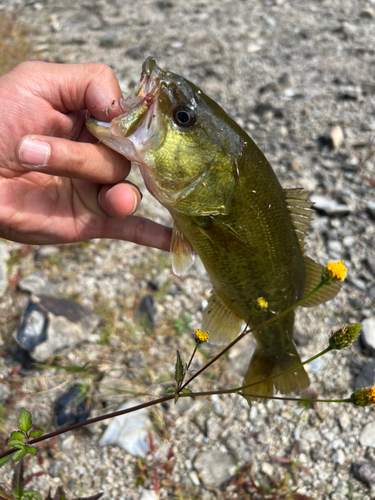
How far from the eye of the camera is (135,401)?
3.11 metres

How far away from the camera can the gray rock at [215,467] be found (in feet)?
9.28

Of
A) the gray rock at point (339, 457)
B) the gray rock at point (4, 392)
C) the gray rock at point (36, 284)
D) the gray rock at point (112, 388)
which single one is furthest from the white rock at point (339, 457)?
the gray rock at point (36, 284)

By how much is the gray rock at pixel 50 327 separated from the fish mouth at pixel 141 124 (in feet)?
5.57

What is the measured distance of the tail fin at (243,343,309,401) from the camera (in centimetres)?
281

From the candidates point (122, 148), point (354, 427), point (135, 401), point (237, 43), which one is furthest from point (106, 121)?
point (237, 43)

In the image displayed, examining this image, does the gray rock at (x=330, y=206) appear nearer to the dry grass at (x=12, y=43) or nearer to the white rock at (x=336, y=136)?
the white rock at (x=336, y=136)

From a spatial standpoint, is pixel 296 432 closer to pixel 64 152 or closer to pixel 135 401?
pixel 135 401

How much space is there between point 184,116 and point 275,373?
1.77 metres

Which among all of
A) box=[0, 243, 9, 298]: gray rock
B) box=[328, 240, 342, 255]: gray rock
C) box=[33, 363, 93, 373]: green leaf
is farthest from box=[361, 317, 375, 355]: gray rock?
box=[0, 243, 9, 298]: gray rock

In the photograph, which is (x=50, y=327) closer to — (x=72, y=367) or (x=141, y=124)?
(x=72, y=367)

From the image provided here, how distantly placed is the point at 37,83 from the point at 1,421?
7.46 ft

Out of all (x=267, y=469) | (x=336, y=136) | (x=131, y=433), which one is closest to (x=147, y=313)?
(x=131, y=433)

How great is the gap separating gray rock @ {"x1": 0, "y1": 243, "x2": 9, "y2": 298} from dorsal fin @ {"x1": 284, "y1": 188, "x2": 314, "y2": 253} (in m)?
2.55

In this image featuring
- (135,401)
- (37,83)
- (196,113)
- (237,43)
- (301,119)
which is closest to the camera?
(196,113)
